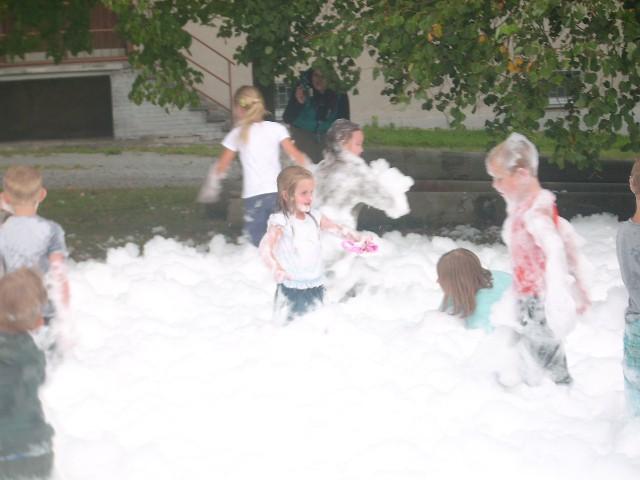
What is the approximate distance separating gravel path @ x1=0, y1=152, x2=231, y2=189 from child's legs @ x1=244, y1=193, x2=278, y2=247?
879cm

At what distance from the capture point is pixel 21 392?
4590 millimetres

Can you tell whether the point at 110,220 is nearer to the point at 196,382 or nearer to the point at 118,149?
the point at 196,382

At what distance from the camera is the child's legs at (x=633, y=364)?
539 centimetres

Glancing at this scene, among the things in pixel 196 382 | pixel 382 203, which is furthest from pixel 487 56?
pixel 196 382

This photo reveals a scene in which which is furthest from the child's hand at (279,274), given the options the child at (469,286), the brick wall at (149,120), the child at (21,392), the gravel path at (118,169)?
the brick wall at (149,120)

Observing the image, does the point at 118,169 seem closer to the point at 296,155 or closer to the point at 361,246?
the point at 296,155

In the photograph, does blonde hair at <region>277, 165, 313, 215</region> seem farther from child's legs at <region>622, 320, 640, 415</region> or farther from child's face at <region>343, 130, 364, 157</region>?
child's legs at <region>622, 320, 640, 415</region>

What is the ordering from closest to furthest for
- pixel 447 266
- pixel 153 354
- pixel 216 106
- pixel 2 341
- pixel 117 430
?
1. pixel 2 341
2. pixel 117 430
3. pixel 447 266
4. pixel 153 354
5. pixel 216 106

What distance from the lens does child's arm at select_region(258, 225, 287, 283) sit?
6.83 meters

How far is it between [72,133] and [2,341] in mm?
22495

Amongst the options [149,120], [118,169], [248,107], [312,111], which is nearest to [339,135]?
[248,107]

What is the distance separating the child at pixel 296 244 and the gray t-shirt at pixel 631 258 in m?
2.20

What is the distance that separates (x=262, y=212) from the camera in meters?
8.47

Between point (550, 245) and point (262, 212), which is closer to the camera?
point (550, 245)
